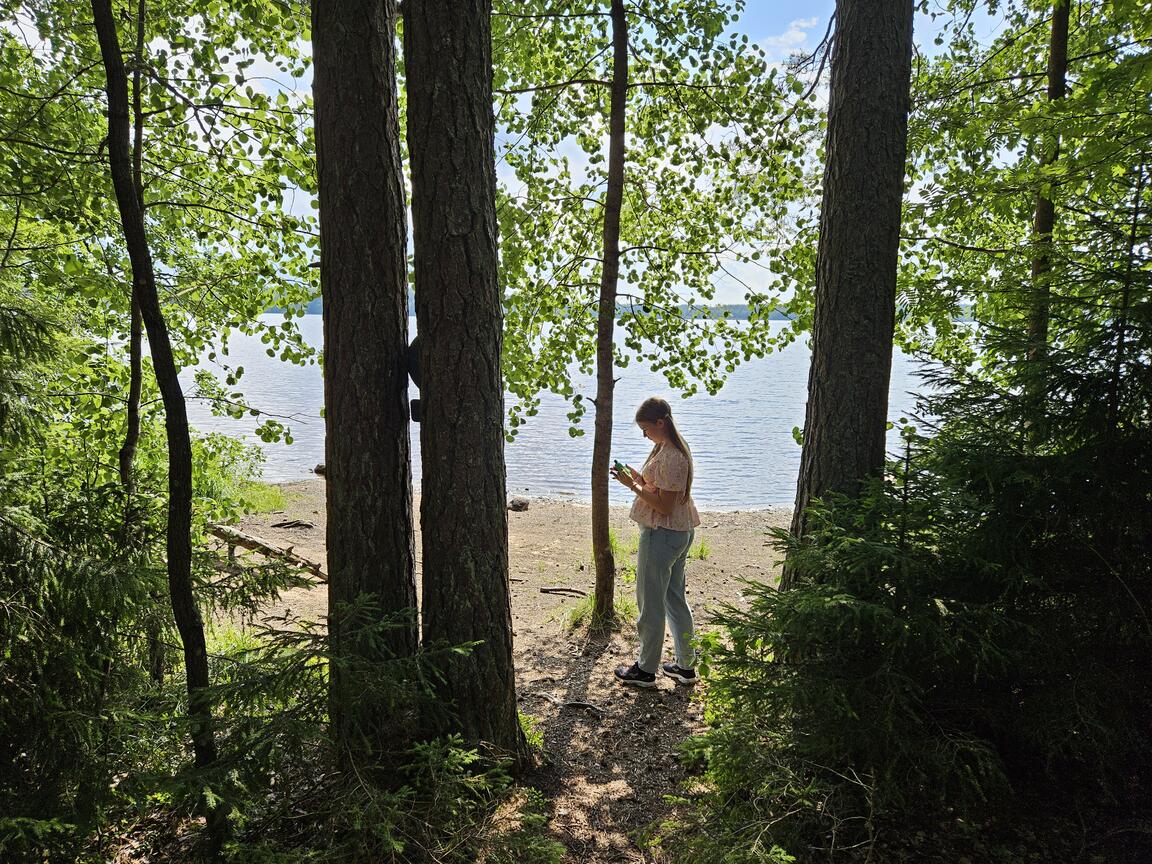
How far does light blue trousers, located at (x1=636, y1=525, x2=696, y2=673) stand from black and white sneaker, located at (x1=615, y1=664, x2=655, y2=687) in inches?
2.0

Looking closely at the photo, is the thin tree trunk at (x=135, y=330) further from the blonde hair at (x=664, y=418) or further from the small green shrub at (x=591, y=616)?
the small green shrub at (x=591, y=616)

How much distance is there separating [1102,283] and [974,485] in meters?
1.24

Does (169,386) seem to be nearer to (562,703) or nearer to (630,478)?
(630,478)

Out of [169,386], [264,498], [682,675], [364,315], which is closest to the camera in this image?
[169,386]

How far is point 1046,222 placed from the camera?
5.71m

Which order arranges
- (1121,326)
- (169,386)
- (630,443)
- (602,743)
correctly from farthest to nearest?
(630,443)
(602,743)
(1121,326)
(169,386)

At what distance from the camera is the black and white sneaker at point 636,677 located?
16.9 ft

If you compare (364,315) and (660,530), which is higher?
(364,315)

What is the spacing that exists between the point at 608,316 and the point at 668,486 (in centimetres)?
208

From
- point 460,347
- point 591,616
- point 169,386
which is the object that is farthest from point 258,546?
point 169,386

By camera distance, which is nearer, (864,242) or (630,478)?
(864,242)

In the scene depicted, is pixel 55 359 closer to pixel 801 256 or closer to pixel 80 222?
pixel 80 222

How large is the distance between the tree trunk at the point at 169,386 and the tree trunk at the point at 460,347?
103cm

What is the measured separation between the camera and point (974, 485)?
3236 mm
